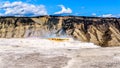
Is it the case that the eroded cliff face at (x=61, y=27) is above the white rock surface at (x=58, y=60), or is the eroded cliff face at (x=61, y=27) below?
above

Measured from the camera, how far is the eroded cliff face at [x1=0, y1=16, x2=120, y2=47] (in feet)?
532

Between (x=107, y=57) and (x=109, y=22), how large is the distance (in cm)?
15843

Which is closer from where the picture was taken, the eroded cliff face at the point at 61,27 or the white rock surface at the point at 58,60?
the white rock surface at the point at 58,60

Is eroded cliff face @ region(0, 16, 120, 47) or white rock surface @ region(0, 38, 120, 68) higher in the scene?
eroded cliff face @ region(0, 16, 120, 47)

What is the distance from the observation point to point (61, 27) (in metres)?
169

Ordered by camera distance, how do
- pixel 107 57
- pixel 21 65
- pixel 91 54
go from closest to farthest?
pixel 21 65 → pixel 107 57 → pixel 91 54

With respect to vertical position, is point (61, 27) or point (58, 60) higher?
point (61, 27)

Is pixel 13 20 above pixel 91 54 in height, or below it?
above

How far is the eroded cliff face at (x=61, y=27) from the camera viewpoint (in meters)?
162

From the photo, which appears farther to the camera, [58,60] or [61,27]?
[61,27]

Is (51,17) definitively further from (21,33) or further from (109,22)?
(109,22)

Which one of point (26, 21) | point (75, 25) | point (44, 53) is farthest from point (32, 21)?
point (44, 53)

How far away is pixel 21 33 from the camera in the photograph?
164 metres

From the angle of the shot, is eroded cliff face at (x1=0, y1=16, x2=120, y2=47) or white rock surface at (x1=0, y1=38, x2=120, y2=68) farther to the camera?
eroded cliff face at (x1=0, y1=16, x2=120, y2=47)
